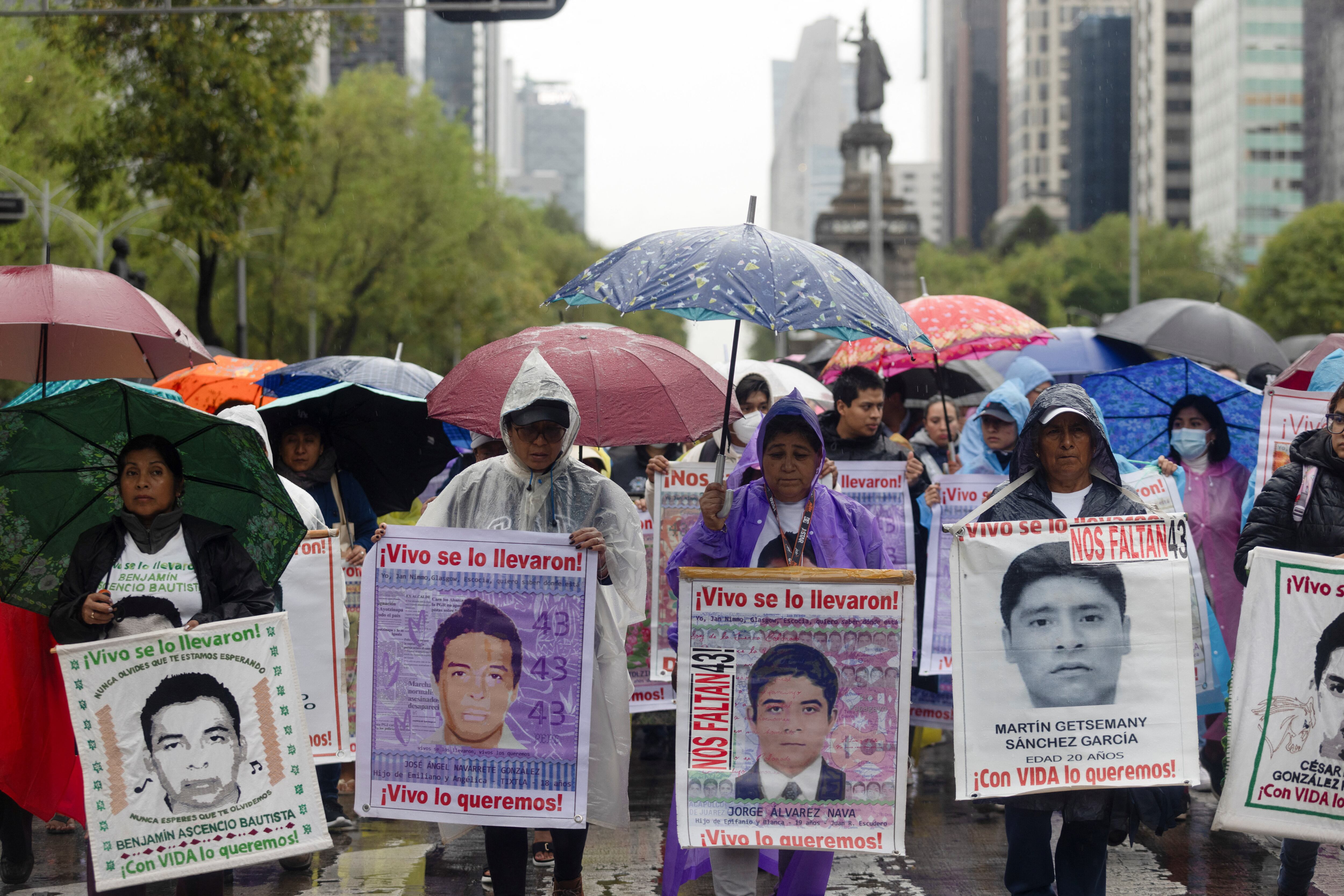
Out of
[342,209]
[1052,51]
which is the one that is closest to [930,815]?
[342,209]

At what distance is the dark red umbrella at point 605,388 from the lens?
6.82 metres

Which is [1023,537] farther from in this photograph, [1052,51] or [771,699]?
[1052,51]

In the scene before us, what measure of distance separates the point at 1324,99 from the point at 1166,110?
3167 centimetres

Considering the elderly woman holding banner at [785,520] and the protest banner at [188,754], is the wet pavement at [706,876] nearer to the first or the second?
the elderly woman holding banner at [785,520]

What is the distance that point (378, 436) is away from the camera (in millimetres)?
7711

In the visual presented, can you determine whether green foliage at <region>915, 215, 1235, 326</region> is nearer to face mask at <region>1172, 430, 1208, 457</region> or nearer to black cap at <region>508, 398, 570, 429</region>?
face mask at <region>1172, 430, 1208, 457</region>

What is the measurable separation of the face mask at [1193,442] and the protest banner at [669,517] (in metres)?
2.38

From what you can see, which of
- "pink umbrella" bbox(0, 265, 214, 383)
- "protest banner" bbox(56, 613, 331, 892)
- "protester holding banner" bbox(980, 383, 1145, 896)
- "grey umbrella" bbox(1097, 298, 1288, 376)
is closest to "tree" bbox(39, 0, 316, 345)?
"pink umbrella" bbox(0, 265, 214, 383)

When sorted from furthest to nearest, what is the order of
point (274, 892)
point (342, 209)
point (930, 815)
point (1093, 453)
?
point (342, 209) < point (930, 815) < point (274, 892) < point (1093, 453)

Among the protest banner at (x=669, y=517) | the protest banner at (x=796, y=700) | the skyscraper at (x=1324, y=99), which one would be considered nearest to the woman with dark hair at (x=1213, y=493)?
the protest banner at (x=669, y=517)

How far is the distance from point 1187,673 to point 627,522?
74.6 inches

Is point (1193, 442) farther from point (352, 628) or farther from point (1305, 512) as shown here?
point (352, 628)

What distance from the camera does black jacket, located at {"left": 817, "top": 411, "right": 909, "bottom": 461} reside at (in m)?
7.51

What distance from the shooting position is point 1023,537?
4930 millimetres
